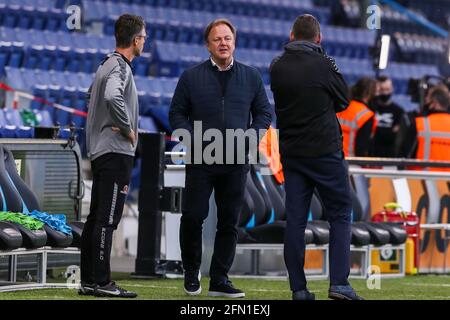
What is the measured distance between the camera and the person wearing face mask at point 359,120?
1189 cm

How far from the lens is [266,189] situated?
1021cm

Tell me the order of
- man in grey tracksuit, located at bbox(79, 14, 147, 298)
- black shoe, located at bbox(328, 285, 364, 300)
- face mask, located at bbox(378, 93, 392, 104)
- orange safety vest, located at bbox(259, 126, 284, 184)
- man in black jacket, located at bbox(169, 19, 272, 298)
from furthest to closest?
face mask, located at bbox(378, 93, 392, 104) < orange safety vest, located at bbox(259, 126, 284, 184) < man in black jacket, located at bbox(169, 19, 272, 298) < man in grey tracksuit, located at bbox(79, 14, 147, 298) < black shoe, located at bbox(328, 285, 364, 300)

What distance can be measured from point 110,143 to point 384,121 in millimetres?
7661

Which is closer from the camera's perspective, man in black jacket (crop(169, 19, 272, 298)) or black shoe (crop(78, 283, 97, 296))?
black shoe (crop(78, 283, 97, 296))

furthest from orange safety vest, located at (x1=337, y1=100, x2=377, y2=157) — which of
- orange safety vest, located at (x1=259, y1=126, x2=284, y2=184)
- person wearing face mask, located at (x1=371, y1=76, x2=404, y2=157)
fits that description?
person wearing face mask, located at (x1=371, y1=76, x2=404, y2=157)

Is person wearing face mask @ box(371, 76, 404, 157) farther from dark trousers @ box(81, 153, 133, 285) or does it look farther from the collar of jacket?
dark trousers @ box(81, 153, 133, 285)

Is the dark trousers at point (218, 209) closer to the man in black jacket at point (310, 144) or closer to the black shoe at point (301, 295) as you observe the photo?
the man in black jacket at point (310, 144)

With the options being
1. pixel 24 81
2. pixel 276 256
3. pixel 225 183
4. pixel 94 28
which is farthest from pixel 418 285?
pixel 94 28

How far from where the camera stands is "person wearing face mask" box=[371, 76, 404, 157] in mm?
14273

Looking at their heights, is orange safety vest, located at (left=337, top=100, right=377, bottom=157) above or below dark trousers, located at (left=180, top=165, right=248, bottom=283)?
above

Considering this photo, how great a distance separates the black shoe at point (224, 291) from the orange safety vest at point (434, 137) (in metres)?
4.79

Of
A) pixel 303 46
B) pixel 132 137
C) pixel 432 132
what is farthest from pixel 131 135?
pixel 432 132

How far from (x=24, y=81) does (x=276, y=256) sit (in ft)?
19.1

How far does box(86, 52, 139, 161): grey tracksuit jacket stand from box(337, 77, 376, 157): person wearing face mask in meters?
4.89
